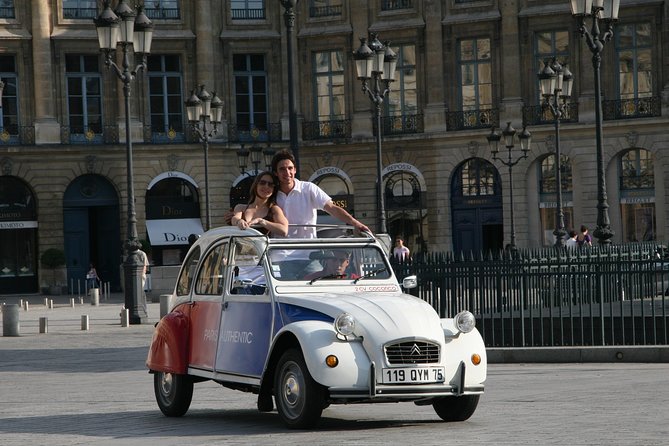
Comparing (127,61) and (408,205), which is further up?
(127,61)

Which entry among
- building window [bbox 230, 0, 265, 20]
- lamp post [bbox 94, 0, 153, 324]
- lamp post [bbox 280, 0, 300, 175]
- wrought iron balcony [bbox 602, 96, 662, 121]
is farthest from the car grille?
building window [bbox 230, 0, 265, 20]

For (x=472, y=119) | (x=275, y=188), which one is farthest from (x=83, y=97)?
(x=275, y=188)

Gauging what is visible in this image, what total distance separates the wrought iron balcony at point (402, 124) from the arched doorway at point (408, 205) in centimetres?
129

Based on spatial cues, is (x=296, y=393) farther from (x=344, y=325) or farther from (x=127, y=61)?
(x=127, y=61)

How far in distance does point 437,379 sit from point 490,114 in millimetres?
45005

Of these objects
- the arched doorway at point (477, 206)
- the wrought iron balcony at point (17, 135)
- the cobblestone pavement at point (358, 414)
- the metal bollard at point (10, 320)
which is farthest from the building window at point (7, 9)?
the cobblestone pavement at point (358, 414)

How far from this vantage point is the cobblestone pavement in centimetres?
1081

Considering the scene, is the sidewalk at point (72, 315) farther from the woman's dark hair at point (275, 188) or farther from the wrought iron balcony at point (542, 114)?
the wrought iron balcony at point (542, 114)

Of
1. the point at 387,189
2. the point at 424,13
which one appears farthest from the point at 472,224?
the point at 424,13

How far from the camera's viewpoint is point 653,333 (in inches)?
731

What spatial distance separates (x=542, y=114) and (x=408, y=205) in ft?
19.7

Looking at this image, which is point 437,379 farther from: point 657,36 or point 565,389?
point 657,36

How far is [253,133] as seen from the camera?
58094 millimetres

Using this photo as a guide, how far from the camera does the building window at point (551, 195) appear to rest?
54656mm
